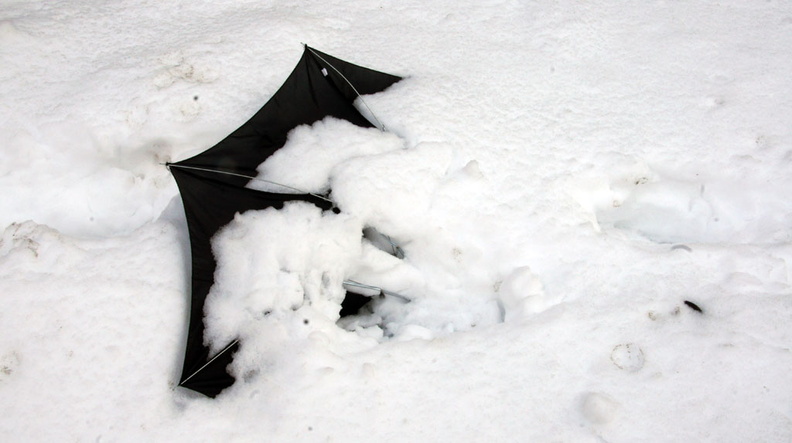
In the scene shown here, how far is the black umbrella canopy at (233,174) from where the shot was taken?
3635 millimetres

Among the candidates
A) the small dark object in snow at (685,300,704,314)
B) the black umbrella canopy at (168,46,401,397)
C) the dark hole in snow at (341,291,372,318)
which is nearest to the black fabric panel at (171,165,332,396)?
the black umbrella canopy at (168,46,401,397)

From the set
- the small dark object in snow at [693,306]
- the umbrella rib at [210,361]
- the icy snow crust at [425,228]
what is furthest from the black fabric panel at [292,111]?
the small dark object in snow at [693,306]

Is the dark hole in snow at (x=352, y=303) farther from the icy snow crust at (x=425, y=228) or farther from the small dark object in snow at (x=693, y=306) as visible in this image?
the small dark object in snow at (x=693, y=306)

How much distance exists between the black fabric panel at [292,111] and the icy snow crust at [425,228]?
0.41ft

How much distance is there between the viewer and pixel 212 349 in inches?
144

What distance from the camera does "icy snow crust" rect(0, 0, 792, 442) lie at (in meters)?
3.60

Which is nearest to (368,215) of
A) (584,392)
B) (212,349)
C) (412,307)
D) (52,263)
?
(412,307)

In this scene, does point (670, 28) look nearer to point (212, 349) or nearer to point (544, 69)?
point (544, 69)

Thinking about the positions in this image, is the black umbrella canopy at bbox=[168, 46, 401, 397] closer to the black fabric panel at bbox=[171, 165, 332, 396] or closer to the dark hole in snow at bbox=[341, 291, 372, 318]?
the black fabric panel at bbox=[171, 165, 332, 396]

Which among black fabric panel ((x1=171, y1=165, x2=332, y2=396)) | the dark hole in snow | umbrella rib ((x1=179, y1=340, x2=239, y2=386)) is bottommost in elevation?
the dark hole in snow

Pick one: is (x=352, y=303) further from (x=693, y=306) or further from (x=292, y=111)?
(x=693, y=306)

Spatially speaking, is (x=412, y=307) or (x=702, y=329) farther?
(x=412, y=307)

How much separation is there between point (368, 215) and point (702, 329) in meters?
2.28

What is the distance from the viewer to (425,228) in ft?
14.2
